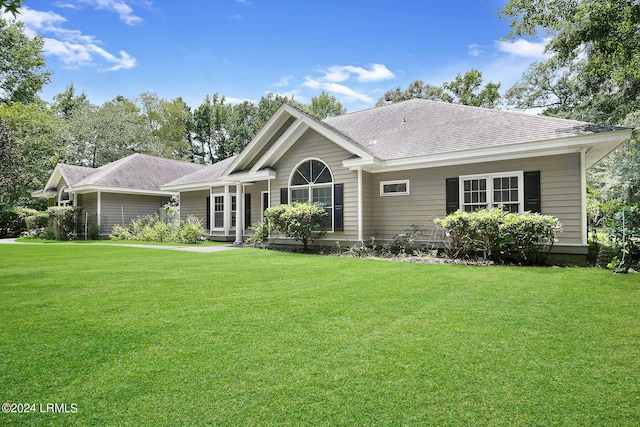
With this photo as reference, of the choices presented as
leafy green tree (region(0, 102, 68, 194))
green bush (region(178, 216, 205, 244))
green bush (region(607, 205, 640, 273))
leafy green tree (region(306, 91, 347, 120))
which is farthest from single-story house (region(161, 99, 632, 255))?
leafy green tree (region(306, 91, 347, 120))

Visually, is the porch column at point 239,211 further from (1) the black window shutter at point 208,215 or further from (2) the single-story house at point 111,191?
(2) the single-story house at point 111,191

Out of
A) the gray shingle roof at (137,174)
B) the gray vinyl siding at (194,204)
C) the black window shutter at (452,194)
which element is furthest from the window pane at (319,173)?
the gray shingle roof at (137,174)

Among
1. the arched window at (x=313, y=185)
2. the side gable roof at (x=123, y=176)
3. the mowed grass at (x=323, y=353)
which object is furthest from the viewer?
the side gable roof at (x=123, y=176)

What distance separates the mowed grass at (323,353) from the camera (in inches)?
84.0

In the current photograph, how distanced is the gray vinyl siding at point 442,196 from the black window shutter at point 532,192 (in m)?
0.11

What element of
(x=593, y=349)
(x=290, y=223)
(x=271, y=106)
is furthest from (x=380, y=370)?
(x=271, y=106)

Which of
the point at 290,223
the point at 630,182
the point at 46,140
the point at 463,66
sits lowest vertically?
the point at 290,223

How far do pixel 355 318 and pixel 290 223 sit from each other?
746 cm

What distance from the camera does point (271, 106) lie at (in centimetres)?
3797

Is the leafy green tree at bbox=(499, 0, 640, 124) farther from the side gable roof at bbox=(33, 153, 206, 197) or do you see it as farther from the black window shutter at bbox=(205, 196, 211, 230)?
the side gable roof at bbox=(33, 153, 206, 197)

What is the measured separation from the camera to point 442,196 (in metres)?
10.7

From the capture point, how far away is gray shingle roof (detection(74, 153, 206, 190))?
19703 mm

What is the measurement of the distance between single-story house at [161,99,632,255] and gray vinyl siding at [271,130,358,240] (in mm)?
34

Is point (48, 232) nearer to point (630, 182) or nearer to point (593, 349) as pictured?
point (593, 349)
